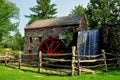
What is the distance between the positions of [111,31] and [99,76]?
20.7 feet

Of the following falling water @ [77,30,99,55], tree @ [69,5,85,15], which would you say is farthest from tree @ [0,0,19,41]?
falling water @ [77,30,99,55]

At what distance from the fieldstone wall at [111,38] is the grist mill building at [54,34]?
4530 mm

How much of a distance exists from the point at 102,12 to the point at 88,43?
72.5ft

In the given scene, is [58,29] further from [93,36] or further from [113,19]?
[113,19]

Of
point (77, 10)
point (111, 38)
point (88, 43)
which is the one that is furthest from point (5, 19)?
point (111, 38)

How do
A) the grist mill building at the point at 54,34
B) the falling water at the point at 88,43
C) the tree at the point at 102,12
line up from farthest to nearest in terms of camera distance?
the tree at the point at 102,12, the grist mill building at the point at 54,34, the falling water at the point at 88,43

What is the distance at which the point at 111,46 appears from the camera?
1889cm

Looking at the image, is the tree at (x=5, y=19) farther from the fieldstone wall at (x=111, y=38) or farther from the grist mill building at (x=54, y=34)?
the fieldstone wall at (x=111, y=38)

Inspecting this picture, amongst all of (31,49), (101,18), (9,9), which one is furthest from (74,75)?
(9,9)

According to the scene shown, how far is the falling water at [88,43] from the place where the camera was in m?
20.1

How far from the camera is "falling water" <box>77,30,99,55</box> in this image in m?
20.1

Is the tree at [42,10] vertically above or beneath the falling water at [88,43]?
above

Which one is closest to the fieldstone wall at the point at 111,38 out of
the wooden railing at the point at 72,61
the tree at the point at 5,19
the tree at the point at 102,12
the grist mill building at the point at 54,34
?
the wooden railing at the point at 72,61

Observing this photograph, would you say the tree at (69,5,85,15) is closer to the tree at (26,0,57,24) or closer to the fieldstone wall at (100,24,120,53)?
the tree at (26,0,57,24)
